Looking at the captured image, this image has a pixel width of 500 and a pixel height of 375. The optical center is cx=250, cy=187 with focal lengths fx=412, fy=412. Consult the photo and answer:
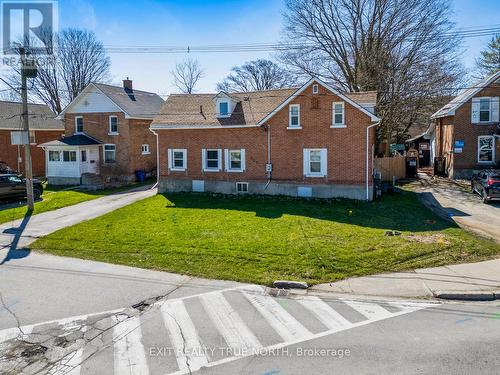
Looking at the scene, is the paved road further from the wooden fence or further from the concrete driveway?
the wooden fence

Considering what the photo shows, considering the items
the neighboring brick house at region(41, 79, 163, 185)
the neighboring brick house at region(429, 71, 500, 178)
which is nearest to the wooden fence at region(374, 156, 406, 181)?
the neighboring brick house at region(429, 71, 500, 178)

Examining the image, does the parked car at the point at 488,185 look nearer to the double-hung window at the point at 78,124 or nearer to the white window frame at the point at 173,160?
the white window frame at the point at 173,160

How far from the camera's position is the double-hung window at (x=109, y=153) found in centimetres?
3466

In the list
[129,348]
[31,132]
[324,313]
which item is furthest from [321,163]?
[31,132]

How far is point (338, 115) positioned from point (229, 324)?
16.5m

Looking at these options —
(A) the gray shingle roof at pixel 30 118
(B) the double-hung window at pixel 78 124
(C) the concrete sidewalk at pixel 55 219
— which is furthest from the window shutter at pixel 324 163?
(A) the gray shingle roof at pixel 30 118

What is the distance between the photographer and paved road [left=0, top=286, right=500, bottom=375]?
6645 mm

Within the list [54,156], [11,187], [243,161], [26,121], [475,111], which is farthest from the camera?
[54,156]

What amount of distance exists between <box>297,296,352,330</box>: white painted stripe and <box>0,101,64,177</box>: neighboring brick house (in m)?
34.5

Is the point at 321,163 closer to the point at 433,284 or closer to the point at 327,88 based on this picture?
the point at 327,88

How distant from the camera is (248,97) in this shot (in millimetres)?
26828

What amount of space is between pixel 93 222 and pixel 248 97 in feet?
42.5

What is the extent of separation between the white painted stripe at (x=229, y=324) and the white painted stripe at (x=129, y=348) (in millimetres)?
1522

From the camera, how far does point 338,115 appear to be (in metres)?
22.5
